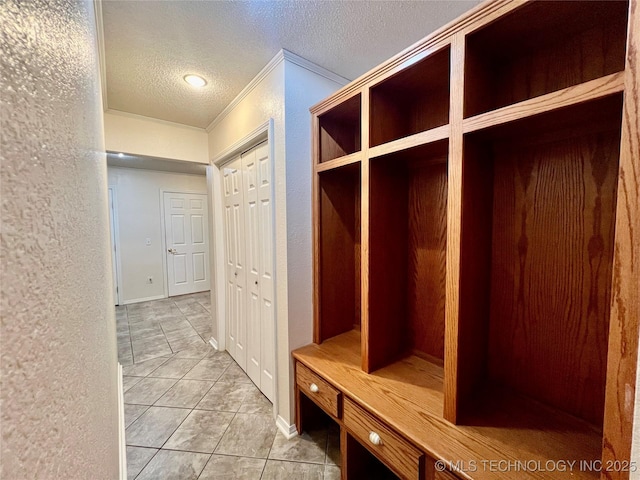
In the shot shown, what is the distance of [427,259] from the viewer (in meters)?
1.38

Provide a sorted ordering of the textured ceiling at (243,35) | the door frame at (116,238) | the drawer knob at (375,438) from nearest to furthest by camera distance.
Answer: the drawer knob at (375,438), the textured ceiling at (243,35), the door frame at (116,238)

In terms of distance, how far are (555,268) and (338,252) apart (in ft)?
3.56

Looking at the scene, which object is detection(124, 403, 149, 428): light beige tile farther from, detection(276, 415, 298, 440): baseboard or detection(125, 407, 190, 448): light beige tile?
detection(276, 415, 298, 440): baseboard

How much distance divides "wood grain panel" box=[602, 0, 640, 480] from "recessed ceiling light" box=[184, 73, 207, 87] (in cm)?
212

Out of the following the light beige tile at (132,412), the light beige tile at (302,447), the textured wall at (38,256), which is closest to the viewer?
the textured wall at (38,256)

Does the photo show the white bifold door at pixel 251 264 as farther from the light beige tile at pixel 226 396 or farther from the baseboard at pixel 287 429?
the baseboard at pixel 287 429

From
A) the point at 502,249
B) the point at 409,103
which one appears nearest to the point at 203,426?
the point at 502,249

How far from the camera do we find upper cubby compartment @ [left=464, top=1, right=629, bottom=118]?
0.82 meters

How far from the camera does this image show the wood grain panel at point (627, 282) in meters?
0.62

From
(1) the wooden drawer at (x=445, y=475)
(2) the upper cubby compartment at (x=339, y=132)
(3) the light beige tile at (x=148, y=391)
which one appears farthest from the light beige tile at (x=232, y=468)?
(2) the upper cubby compartment at (x=339, y=132)

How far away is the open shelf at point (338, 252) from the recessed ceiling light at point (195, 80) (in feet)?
3.83

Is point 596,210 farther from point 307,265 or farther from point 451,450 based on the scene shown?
point 307,265

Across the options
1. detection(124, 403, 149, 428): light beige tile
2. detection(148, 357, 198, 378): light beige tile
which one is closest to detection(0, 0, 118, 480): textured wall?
detection(124, 403, 149, 428): light beige tile

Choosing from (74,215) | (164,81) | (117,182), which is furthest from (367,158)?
(117,182)
